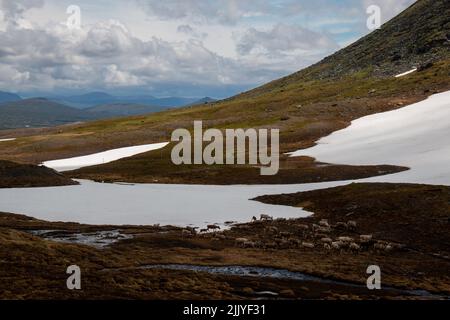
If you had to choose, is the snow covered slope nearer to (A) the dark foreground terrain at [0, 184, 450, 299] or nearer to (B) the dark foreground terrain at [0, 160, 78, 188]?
(A) the dark foreground terrain at [0, 184, 450, 299]

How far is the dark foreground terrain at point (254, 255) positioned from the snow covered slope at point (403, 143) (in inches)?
679

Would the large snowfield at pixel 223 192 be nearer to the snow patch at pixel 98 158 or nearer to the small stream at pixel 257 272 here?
the snow patch at pixel 98 158

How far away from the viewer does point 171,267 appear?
1469 inches

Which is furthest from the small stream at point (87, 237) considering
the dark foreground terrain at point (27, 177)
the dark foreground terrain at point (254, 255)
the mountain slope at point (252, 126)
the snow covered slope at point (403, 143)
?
the mountain slope at point (252, 126)

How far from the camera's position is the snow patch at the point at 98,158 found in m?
126

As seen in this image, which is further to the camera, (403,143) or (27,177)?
(403,143)

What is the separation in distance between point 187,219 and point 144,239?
13.4 m

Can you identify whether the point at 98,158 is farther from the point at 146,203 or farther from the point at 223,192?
the point at 146,203

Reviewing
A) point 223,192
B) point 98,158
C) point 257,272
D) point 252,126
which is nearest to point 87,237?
point 257,272

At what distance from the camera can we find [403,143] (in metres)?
108

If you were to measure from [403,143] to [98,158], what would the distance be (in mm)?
74054

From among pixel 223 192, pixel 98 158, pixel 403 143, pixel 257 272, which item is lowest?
pixel 257 272
